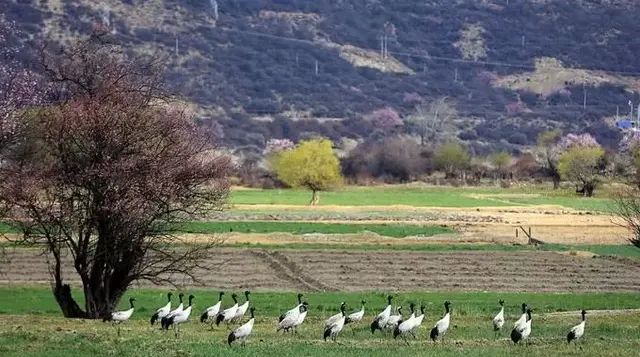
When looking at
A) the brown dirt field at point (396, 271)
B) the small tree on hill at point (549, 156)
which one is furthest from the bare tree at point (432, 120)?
the brown dirt field at point (396, 271)

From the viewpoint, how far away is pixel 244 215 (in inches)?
2901

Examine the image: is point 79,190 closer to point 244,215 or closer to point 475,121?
point 244,215

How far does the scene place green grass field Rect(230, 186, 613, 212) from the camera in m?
91.0

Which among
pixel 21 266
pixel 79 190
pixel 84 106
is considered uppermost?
pixel 84 106

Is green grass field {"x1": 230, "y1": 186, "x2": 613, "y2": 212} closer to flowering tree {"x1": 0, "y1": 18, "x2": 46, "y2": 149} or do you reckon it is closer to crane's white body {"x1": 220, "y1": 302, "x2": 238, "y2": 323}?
flowering tree {"x1": 0, "y1": 18, "x2": 46, "y2": 149}

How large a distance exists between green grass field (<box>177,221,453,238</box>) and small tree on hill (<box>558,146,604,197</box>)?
51.9m

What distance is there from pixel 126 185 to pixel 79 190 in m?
1.39

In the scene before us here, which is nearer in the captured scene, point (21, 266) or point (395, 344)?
point (395, 344)

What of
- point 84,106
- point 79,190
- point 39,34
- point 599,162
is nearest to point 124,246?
point 79,190

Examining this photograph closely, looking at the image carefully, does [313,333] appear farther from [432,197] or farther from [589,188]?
[589,188]

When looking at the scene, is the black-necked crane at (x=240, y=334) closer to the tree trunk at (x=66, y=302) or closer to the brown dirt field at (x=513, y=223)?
the tree trunk at (x=66, y=302)

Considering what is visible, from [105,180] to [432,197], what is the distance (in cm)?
7629

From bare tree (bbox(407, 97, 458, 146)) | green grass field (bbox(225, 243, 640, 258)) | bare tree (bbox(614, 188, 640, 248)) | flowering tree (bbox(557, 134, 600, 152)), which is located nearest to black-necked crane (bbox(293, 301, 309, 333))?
bare tree (bbox(614, 188, 640, 248))

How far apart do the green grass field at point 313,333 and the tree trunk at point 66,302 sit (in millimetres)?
407
